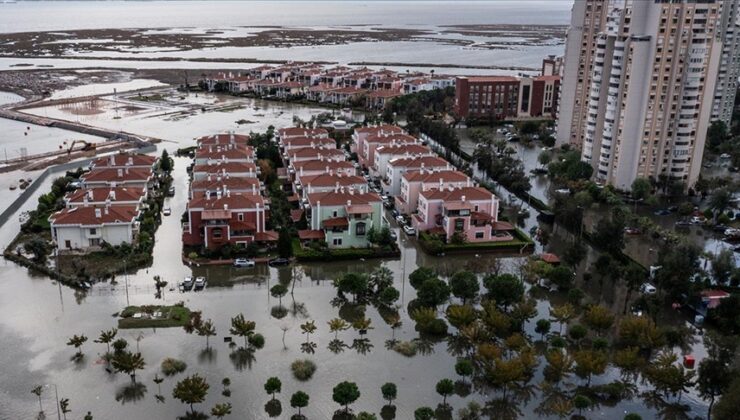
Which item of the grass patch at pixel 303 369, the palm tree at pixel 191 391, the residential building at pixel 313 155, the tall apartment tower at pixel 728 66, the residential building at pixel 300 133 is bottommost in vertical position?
the grass patch at pixel 303 369

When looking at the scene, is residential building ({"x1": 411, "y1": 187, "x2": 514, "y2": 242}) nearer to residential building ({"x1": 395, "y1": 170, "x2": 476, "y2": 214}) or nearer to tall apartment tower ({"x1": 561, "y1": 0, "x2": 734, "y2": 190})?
residential building ({"x1": 395, "y1": 170, "x2": 476, "y2": 214})

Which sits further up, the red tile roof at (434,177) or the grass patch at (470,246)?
the red tile roof at (434,177)

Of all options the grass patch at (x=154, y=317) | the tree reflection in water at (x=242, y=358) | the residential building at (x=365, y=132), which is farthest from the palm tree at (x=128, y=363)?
the residential building at (x=365, y=132)

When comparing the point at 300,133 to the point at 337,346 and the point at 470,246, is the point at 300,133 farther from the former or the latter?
the point at 337,346

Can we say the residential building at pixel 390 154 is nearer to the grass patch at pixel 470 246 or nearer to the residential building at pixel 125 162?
the grass patch at pixel 470 246

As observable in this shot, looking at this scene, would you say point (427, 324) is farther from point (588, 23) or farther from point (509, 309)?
point (588, 23)

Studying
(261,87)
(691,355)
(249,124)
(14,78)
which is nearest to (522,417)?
(691,355)

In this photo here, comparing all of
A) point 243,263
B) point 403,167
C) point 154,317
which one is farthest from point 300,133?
point 154,317
